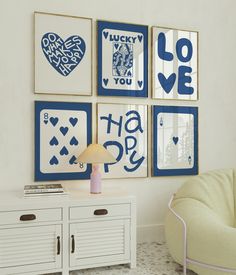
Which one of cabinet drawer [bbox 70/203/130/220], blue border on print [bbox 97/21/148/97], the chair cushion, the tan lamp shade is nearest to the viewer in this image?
the chair cushion

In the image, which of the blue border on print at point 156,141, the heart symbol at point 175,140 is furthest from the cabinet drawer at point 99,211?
the heart symbol at point 175,140

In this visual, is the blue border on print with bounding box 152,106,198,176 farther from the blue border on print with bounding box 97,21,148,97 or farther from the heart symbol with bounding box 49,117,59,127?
the heart symbol with bounding box 49,117,59,127

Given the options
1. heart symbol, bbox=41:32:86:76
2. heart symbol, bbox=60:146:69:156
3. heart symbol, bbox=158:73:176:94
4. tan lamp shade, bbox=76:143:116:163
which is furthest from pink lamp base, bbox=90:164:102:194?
heart symbol, bbox=158:73:176:94

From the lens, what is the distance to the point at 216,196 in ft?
9.52

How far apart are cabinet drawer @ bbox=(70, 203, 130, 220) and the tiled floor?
427 mm

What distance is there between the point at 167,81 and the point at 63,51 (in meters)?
1.01

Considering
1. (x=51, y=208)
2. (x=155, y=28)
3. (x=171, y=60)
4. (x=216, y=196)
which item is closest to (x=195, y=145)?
→ (x=216, y=196)

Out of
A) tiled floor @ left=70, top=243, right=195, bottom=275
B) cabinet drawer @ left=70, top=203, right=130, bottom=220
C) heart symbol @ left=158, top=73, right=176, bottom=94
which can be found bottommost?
tiled floor @ left=70, top=243, right=195, bottom=275

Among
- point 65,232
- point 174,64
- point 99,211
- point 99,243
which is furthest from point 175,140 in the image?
point 65,232

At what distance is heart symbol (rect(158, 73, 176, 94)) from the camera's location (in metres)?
3.26

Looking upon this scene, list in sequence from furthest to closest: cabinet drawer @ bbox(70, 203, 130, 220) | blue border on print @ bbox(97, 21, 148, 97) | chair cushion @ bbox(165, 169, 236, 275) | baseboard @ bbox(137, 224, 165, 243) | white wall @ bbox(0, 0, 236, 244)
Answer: baseboard @ bbox(137, 224, 165, 243), blue border on print @ bbox(97, 21, 148, 97), white wall @ bbox(0, 0, 236, 244), cabinet drawer @ bbox(70, 203, 130, 220), chair cushion @ bbox(165, 169, 236, 275)

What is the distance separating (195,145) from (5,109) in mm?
1797

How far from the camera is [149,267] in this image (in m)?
2.68

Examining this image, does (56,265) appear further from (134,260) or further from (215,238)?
(215,238)
